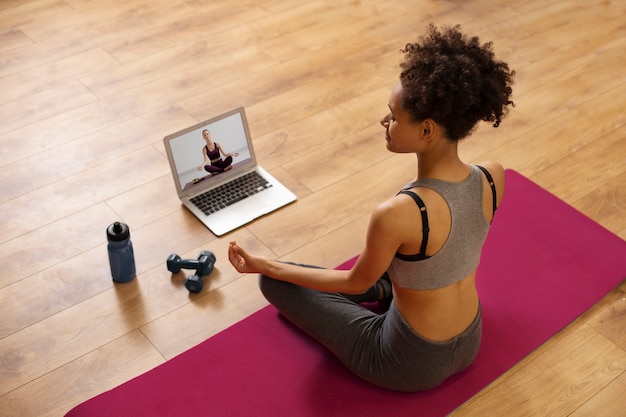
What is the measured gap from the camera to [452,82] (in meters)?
1.44

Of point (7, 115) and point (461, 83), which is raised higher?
point (461, 83)

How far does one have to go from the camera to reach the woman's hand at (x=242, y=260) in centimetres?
186

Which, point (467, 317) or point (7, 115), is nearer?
point (467, 317)

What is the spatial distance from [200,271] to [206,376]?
35 cm

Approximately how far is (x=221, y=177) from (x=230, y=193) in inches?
2.1

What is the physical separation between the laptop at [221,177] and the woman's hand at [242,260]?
44cm

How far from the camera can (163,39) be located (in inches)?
126

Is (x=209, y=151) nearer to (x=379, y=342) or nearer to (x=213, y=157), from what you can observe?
(x=213, y=157)

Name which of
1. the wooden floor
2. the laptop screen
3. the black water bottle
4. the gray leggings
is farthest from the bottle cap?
the gray leggings

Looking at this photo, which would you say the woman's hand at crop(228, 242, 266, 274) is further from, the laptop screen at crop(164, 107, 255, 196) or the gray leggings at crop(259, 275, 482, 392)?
the laptop screen at crop(164, 107, 255, 196)

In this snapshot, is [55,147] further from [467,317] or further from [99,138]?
[467,317]

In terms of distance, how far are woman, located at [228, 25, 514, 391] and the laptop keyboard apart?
1.63ft

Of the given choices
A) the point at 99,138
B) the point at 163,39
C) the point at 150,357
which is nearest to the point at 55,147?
the point at 99,138

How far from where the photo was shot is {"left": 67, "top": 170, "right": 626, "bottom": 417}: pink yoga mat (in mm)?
1800
